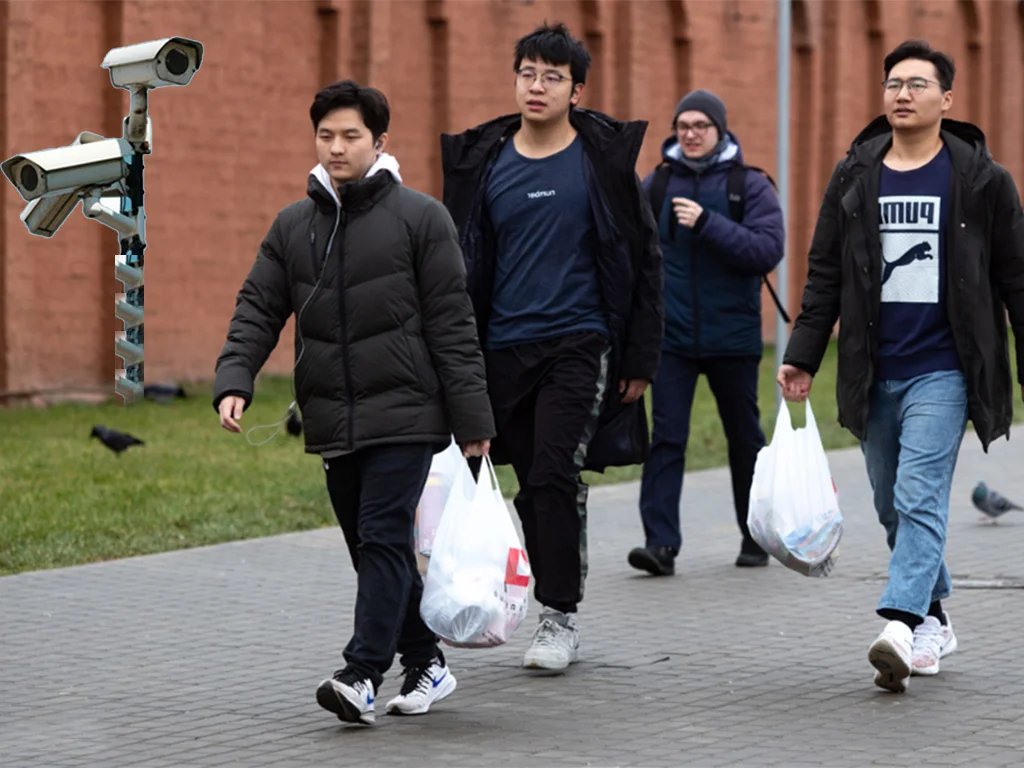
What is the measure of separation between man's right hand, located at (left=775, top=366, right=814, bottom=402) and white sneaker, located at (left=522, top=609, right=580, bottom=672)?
111 centimetres

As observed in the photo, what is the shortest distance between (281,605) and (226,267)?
41.9ft

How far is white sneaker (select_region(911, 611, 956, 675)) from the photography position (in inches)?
279

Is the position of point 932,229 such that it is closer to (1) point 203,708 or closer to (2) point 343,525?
(2) point 343,525

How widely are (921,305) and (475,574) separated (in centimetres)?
176

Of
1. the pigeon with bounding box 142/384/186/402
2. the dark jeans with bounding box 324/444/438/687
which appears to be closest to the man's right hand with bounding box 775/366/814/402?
the dark jeans with bounding box 324/444/438/687

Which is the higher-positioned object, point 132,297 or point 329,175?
point 329,175

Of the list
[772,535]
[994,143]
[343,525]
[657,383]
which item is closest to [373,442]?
[343,525]

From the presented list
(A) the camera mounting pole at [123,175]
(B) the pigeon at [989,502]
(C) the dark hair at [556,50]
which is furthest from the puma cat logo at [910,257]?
(B) the pigeon at [989,502]

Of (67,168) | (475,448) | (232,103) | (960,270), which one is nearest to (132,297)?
(67,168)

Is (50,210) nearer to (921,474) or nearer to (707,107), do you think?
(921,474)

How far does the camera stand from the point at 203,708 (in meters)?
6.73

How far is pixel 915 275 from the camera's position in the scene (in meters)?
7.01

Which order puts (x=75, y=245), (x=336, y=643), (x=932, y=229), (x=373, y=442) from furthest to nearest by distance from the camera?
(x=75, y=245) → (x=336, y=643) → (x=932, y=229) → (x=373, y=442)

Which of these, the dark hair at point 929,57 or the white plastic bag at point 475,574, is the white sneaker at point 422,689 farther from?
the dark hair at point 929,57
